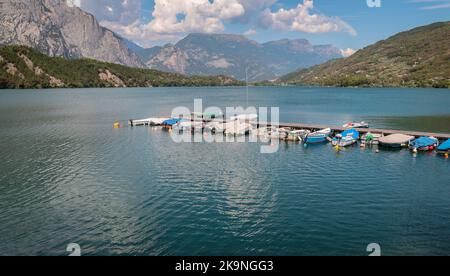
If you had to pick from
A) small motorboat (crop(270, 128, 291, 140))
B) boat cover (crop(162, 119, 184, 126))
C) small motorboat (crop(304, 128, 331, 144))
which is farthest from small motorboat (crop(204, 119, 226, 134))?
small motorboat (crop(304, 128, 331, 144))

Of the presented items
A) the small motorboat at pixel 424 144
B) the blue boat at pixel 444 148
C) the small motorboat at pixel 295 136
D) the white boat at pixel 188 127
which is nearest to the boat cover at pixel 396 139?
→ the small motorboat at pixel 424 144

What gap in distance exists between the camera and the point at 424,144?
7462cm

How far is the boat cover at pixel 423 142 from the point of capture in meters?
74.6

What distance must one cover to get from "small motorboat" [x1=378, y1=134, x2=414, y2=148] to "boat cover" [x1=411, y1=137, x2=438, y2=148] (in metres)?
2.13

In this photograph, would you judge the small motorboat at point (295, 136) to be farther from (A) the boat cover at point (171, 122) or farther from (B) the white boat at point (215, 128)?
(A) the boat cover at point (171, 122)

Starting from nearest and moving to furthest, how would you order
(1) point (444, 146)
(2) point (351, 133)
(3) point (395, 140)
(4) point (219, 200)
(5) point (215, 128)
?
(4) point (219, 200), (1) point (444, 146), (3) point (395, 140), (2) point (351, 133), (5) point (215, 128)

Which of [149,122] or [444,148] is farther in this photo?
[149,122]

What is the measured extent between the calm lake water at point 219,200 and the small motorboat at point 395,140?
287cm

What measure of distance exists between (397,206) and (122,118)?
109m

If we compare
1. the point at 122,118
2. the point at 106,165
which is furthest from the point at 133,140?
the point at 122,118

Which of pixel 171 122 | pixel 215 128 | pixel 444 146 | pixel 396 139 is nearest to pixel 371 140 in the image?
pixel 396 139

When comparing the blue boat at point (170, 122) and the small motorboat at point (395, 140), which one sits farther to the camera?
the blue boat at point (170, 122)

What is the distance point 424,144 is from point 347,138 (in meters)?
15.5

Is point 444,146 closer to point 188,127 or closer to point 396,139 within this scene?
point 396,139
